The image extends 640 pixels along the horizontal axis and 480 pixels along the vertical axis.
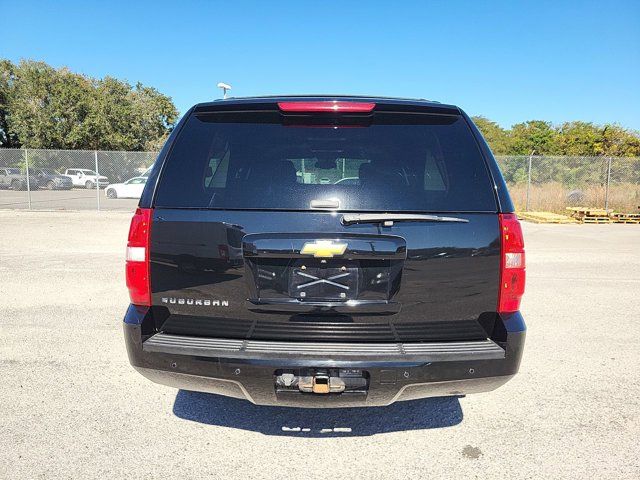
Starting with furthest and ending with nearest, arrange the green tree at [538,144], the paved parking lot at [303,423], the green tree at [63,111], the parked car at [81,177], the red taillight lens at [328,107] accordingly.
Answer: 1. the green tree at [538,144]
2. the green tree at [63,111]
3. the parked car at [81,177]
4. the paved parking lot at [303,423]
5. the red taillight lens at [328,107]

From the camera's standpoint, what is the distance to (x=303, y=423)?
2.89 m

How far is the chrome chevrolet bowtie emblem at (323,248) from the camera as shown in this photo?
2.16 metres

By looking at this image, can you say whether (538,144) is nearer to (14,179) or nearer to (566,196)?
(566,196)

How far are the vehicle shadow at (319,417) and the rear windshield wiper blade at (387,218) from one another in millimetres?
1407

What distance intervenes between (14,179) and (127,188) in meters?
4.92

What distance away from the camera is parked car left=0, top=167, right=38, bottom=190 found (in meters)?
20.7

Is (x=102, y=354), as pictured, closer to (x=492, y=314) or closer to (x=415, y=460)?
(x=415, y=460)

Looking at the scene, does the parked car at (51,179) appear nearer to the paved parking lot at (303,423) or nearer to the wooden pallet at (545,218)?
the paved parking lot at (303,423)

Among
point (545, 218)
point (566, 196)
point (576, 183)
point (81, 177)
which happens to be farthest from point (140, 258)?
point (81, 177)

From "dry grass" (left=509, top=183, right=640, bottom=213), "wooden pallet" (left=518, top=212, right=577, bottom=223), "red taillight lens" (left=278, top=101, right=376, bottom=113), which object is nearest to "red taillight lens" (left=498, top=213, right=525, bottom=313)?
"red taillight lens" (left=278, top=101, right=376, bottom=113)

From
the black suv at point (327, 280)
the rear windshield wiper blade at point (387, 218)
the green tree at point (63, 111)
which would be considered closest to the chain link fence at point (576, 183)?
the black suv at point (327, 280)

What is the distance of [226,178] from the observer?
2410mm

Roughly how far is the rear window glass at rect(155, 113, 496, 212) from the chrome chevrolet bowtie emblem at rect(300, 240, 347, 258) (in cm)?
19

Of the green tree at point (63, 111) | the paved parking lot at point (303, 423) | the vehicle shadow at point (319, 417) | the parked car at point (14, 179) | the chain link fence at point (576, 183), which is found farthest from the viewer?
the green tree at point (63, 111)
